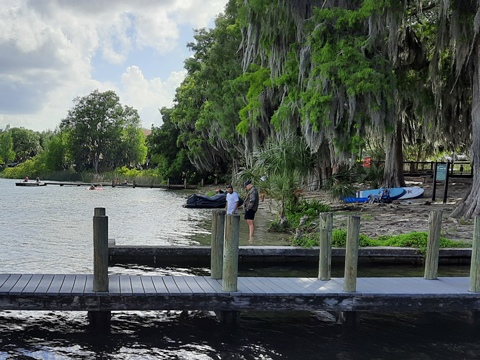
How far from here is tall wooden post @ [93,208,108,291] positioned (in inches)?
281

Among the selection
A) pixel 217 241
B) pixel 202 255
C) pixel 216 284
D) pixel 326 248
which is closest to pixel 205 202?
pixel 202 255

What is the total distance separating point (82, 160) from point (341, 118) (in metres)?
78.4

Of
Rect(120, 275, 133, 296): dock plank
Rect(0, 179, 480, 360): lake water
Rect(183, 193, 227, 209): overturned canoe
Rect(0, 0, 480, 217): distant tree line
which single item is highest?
Rect(0, 0, 480, 217): distant tree line

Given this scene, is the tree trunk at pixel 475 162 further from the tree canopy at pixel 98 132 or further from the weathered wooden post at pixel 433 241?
the tree canopy at pixel 98 132

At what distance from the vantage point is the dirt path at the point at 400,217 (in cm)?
1498

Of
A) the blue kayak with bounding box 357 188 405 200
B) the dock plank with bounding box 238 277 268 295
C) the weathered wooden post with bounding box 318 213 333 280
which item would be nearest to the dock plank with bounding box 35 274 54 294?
the dock plank with bounding box 238 277 268 295

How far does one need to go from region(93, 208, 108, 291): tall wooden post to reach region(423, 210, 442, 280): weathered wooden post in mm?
5472

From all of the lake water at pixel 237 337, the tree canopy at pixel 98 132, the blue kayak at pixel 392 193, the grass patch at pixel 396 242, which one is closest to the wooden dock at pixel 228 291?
the lake water at pixel 237 337

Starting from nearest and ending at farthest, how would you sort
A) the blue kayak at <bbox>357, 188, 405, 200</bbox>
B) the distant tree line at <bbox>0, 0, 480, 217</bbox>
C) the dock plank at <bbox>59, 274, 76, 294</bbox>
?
the dock plank at <bbox>59, 274, 76, 294</bbox>, the distant tree line at <bbox>0, 0, 480, 217</bbox>, the blue kayak at <bbox>357, 188, 405, 200</bbox>

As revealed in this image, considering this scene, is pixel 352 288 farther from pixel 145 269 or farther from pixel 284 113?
pixel 284 113

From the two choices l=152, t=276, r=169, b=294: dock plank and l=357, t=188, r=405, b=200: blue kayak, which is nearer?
l=152, t=276, r=169, b=294: dock plank

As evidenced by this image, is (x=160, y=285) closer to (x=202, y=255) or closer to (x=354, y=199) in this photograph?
(x=202, y=255)

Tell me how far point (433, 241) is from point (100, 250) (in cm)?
564

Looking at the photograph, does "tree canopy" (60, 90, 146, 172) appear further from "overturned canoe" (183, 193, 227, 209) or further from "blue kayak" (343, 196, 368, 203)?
"blue kayak" (343, 196, 368, 203)
